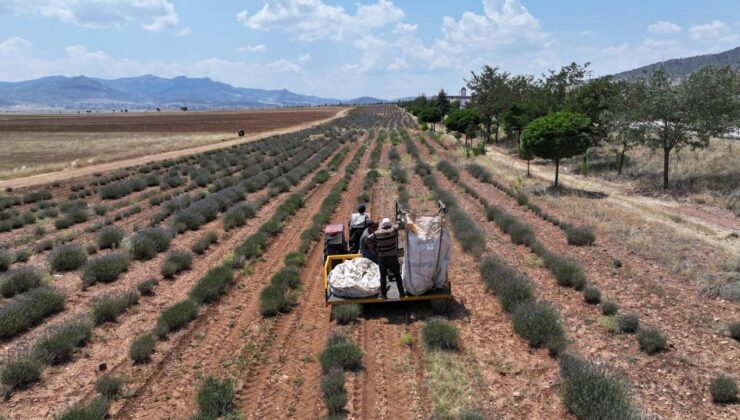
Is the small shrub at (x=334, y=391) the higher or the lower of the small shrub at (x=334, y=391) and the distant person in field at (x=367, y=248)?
the lower

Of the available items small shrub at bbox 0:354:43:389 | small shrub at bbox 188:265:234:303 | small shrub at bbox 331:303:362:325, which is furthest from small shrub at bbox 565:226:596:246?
small shrub at bbox 0:354:43:389

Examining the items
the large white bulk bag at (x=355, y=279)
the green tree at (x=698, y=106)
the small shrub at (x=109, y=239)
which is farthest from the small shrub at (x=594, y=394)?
the green tree at (x=698, y=106)

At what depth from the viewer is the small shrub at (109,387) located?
6.49 metres

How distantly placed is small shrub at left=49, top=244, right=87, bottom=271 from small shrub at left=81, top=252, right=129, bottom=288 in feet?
3.38

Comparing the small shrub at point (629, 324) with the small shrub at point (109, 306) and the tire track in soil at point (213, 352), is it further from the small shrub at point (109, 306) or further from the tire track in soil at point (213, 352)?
the small shrub at point (109, 306)

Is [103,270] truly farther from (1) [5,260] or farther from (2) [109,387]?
(2) [109,387]

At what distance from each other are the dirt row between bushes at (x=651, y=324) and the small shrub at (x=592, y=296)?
0.17 metres

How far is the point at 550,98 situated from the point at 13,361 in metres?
40.9

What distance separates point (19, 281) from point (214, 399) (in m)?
7.53

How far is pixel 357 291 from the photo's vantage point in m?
8.91

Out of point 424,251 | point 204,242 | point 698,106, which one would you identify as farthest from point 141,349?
point 698,106

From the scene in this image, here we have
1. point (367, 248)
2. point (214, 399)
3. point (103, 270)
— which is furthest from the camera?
point (103, 270)

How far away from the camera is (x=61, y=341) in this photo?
7.60 m

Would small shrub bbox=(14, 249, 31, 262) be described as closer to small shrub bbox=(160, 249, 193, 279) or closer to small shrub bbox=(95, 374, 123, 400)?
small shrub bbox=(160, 249, 193, 279)
